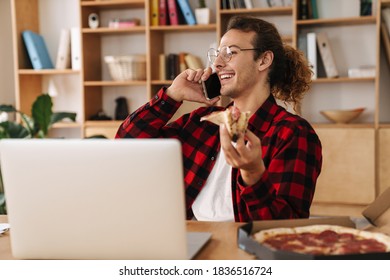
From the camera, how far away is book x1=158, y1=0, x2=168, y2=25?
12.4 feet

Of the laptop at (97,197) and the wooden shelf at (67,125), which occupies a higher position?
the laptop at (97,197)

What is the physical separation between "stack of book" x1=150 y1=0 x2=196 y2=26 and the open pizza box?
8.79ft

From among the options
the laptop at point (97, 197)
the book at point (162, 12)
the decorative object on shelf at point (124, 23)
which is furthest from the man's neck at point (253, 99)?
the decorative object on shelf at point (124, 23)

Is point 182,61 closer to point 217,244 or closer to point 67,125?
point 67,125

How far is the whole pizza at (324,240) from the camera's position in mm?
922

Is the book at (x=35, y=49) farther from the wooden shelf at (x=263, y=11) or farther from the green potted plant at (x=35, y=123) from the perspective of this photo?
the wooden shelf at (x=263, y=11)

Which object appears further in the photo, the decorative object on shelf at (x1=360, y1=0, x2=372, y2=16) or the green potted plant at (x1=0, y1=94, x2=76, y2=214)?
the decorative object on shelf at (x1=360, y1=0, x2=372, y2=16)

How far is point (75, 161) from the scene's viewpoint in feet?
2.90

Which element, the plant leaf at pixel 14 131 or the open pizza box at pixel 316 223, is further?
the plant leaf at pixel 14 131

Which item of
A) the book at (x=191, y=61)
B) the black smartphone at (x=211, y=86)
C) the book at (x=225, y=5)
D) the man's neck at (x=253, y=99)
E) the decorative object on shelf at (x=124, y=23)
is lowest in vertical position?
the man's neck at (x=253, y=99)

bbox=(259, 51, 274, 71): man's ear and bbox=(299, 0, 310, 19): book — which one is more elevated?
bbox=(299, 0, 310, 19): book

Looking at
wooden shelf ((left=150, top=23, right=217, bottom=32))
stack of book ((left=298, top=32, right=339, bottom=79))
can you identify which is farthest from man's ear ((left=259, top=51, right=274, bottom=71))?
wooden shelf ((left=150, top=23, right=217, bottom=32))

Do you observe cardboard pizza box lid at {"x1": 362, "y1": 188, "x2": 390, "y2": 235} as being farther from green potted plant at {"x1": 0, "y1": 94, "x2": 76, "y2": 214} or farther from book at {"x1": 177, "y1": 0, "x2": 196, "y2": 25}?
book at {"x1": 177, "y1": 0, "x2": 196, "y2": 25}
